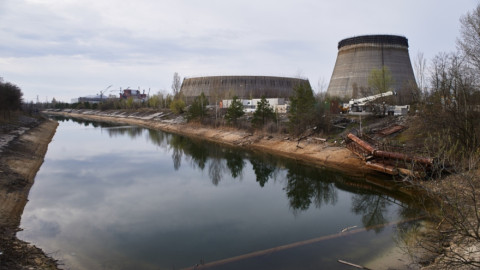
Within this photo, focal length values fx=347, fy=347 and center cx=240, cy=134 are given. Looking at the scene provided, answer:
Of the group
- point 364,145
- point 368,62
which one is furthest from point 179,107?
point 364,145

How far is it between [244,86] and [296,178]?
4645 centimetres

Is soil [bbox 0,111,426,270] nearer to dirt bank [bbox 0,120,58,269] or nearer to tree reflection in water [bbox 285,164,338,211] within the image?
dirt bank [bbox 0,120,58,269]

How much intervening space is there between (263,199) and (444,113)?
359 inches

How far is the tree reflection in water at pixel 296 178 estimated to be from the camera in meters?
12.7

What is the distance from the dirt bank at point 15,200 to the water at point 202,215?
1.27 ft

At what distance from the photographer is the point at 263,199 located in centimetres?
1395

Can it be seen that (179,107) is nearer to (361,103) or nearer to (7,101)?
(7,101)

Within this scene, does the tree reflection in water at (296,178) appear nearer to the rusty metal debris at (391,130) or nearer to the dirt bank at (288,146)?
the dirt bank at (288,146)

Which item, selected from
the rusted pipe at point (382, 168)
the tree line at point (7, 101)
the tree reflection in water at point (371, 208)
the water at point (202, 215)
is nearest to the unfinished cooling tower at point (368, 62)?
the rusted pipe at point (382, 168)

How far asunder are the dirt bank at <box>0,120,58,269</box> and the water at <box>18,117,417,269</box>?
1.27 feet

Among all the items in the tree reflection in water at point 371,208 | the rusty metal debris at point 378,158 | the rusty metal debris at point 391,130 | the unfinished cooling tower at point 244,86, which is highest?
the unfinished cooling tower at point 244,86

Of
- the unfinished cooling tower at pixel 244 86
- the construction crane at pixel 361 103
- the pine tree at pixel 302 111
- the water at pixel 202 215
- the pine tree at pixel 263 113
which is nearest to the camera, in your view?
the water at pixel 202 215

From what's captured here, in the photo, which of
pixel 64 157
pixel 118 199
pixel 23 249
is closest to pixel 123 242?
pixel 23 249

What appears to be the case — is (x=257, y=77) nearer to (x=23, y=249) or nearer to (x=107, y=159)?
(x=107, y=159)
